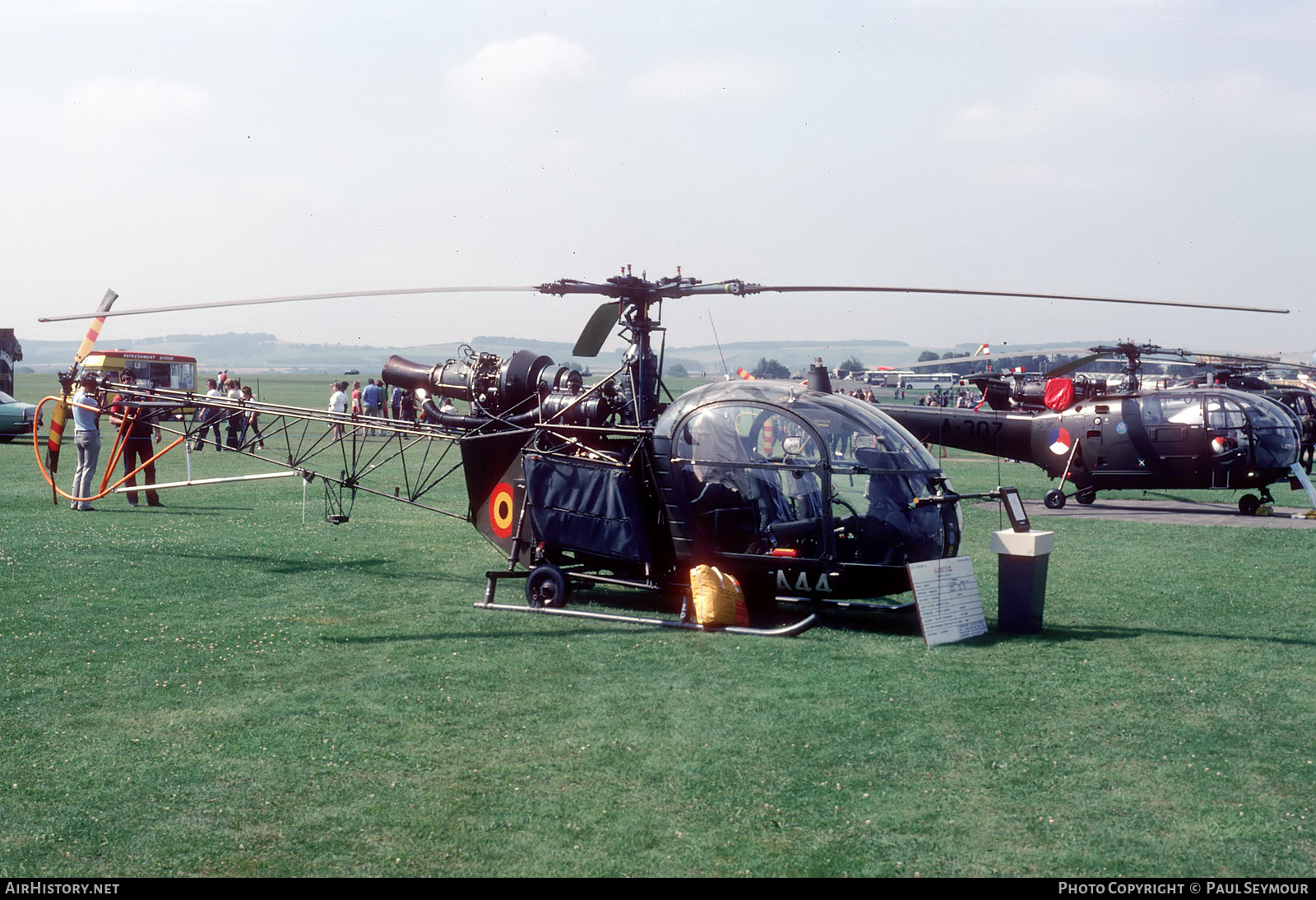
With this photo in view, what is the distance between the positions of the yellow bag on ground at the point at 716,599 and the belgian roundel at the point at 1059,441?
12.0 m

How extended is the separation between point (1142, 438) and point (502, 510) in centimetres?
1273

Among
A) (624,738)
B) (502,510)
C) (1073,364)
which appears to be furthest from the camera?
(1073,364)

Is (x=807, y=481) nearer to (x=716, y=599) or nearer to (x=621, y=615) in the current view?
(x=716, y=599)

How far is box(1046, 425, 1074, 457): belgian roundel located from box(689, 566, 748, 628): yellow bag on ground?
1201cm

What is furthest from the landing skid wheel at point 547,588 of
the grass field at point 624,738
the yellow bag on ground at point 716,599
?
the yellow bag on ground at point 716,599

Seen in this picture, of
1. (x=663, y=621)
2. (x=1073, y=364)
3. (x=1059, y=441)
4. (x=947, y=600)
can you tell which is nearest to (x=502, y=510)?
(x=663, y=621)

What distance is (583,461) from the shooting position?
9.48 m

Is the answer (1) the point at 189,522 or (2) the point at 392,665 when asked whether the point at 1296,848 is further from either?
(1) the point at 189,522

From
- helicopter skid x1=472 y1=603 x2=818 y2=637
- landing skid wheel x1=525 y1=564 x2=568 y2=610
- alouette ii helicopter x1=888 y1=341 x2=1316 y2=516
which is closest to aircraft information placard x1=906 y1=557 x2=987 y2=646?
Result: helicopter skid x1=472 y1=603 x2=818 y2=637

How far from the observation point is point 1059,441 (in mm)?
19031

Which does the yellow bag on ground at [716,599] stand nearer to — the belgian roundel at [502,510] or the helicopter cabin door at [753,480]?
the helicopter cabin door at [753,480]

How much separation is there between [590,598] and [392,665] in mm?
2972

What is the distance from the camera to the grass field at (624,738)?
4.62m

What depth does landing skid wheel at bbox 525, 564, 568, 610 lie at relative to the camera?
965 centimetres
